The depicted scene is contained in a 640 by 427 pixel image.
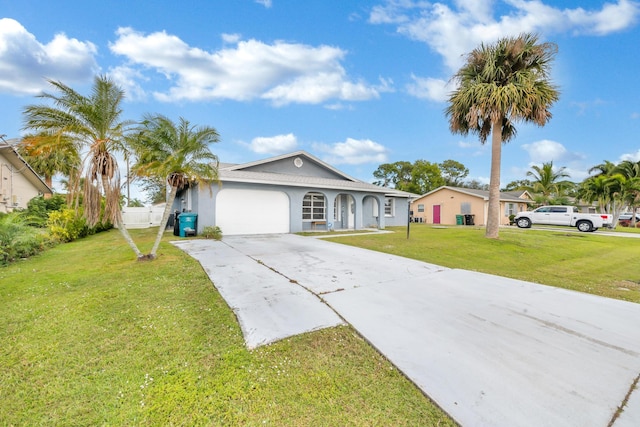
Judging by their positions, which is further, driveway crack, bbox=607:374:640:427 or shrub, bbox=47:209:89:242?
shrub, bbox=47:209:89:242

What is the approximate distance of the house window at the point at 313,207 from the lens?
52.7 feet

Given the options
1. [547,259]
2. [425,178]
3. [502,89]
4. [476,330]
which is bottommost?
[547,259]

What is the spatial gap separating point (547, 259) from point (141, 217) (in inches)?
911

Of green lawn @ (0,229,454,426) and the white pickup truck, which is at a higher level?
the white pickup truck

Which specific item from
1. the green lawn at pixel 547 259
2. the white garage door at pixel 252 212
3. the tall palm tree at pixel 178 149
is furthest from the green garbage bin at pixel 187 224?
the green lawn at pixel 547 259

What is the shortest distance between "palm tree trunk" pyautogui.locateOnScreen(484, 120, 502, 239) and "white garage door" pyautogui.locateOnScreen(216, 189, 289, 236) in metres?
10.2

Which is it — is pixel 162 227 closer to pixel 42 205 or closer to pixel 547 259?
pixel 547 259

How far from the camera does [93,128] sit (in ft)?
20.2

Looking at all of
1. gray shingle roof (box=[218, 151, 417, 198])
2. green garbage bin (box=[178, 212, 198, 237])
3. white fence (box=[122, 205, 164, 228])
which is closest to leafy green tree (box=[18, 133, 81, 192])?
green garbage bin (box=[178, 212, 198, 237])

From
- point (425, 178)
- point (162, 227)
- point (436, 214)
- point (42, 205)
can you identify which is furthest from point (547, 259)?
point (425, 178)

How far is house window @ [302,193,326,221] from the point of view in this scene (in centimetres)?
1608

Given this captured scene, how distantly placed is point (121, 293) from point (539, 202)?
37.9 metres

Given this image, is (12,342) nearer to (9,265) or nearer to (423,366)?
(423,366)

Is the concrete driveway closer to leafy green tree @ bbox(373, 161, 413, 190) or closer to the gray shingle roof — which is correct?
the gray shingle roof
